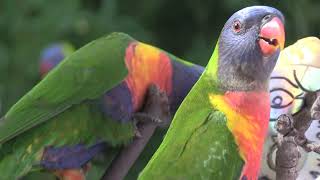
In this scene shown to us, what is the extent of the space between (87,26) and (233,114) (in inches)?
63.6

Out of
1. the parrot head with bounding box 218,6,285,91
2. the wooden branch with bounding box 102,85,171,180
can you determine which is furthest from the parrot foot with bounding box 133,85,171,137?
the parrot head with bounding box 218,6,285,91

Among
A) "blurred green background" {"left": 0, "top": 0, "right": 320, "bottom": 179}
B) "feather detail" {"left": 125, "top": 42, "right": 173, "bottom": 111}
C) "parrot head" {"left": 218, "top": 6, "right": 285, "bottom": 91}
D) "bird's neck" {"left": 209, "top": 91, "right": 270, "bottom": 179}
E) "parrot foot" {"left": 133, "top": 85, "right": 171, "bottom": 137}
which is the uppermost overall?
"parrot head" {"left": 218, "top": 6, "right": 285, "bottom": 91}

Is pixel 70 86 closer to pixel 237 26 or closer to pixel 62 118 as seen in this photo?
pixel 62 118

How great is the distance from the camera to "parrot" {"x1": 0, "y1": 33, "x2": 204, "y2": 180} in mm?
1032

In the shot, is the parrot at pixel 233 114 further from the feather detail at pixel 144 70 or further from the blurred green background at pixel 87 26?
the blurred green background at pixel 87 26

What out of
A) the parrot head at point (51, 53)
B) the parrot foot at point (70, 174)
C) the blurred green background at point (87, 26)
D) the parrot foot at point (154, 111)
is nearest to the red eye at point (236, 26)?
the parrot foot at point (154, 111)

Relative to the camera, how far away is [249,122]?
0.81 m

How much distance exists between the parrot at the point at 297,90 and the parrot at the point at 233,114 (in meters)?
0.08

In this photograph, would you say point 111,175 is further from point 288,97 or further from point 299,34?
point 299,34

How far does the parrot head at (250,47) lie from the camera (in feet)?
2.59

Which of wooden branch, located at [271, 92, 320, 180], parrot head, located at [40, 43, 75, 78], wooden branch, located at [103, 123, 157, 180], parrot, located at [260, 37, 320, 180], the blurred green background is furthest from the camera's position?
parrot head, located at [40, 43, 75, 78]

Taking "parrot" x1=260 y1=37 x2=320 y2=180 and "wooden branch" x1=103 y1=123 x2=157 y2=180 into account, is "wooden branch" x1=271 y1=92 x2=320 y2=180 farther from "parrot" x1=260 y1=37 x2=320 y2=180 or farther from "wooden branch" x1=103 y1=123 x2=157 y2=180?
"wooden branch" x1=103 y1=123 x2=157 y2=180

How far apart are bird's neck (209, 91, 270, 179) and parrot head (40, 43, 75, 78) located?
168 centimetres

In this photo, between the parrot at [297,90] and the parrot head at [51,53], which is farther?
the parrot head at [51,53]
